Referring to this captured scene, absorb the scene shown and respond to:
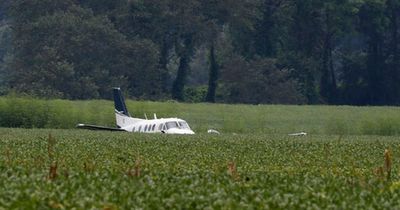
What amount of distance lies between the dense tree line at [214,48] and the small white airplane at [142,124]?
20.5 m

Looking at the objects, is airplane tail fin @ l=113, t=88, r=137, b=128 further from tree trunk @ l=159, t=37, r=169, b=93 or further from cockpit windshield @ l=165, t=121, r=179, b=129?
tree trunk @ l=159, t=37, r=169, b=93

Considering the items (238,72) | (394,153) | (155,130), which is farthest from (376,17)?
(394,153)

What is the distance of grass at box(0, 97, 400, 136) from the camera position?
64688mm

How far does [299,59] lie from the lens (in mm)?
94062

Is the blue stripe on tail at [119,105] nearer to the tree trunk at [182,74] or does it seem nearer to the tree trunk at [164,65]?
the tree trunk at [164,65]

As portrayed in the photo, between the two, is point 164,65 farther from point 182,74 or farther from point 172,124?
point 172,124

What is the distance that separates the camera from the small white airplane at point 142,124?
53156 millimetres

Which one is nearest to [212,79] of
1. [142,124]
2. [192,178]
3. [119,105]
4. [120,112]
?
[119,105]

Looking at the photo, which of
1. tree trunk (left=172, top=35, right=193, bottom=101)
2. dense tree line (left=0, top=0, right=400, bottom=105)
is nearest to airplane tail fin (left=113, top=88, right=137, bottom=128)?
dense tree line (left=0, top=0, right=400, bottom=105)

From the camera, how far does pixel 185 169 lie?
1114 inches

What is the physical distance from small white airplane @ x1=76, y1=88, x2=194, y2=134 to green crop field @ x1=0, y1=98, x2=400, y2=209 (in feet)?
13.9

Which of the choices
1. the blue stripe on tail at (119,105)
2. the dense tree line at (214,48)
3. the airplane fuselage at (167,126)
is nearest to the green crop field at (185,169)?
the blue stripe on tail at (119,105)

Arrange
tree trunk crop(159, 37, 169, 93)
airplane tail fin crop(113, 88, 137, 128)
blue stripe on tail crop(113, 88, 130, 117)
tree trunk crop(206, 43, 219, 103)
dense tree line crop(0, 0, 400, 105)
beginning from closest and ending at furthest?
airplane tail fin crop(113, 88, 137, 128), blue stripe on tail crop(113, 88, 130, 117), dense tree line crop(0, 0, 400, 105), tree trunk crop(159, 37, 169, 93), tree trunk crop(206, 43, 219, 103)

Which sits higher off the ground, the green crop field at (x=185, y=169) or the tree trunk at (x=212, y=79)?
the green crop field at (x=185, y=169)
